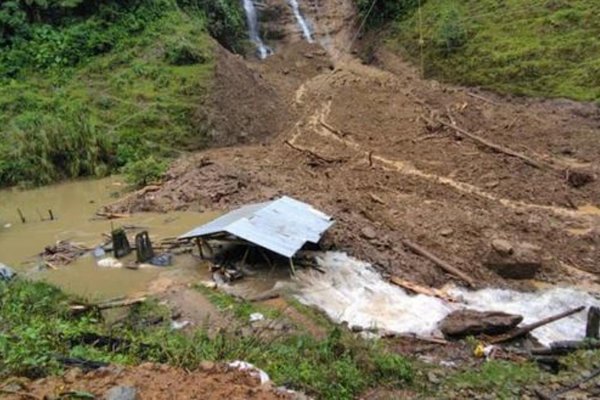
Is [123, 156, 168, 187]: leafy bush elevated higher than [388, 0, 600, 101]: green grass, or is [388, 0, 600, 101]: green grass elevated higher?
[388, 0, 600, 101]: green grass

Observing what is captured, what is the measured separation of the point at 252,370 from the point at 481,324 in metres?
3.90

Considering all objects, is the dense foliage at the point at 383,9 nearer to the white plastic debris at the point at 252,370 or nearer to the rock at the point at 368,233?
the rock at the point at 368,233

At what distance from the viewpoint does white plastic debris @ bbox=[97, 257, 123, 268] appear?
1034cm

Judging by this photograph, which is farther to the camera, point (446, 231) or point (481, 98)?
point (481, 98)

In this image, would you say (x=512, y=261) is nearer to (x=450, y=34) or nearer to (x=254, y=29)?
(x=450, y=34)

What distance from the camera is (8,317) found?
677 cm

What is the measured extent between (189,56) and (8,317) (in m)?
15.8

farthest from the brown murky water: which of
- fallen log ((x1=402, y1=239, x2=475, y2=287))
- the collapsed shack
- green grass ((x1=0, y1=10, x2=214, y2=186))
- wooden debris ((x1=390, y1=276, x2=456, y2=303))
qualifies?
fallen log ((x1=402, y1=239, x2=475, y2=287))

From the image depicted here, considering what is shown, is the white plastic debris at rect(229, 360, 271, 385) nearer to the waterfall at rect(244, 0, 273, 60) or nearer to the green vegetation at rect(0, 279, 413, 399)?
the green vegetation at rect(0, 279, 413, 399)

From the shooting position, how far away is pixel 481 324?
816cm

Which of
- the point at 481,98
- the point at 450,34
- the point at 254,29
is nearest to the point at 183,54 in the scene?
the point at 254,29

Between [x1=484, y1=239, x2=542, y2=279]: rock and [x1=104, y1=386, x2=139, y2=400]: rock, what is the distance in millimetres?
7292

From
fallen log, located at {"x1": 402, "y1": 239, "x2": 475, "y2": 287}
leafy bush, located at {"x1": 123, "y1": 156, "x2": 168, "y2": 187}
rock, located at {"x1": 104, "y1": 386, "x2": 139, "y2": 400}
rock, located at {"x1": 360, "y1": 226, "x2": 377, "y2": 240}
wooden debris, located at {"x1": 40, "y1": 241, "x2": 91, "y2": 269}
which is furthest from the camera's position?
leafy bush, located at {"x1": 123, "y1": 156, "x2": 168, "y2": 187}

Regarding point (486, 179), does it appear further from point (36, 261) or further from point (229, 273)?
point (36, 261)
